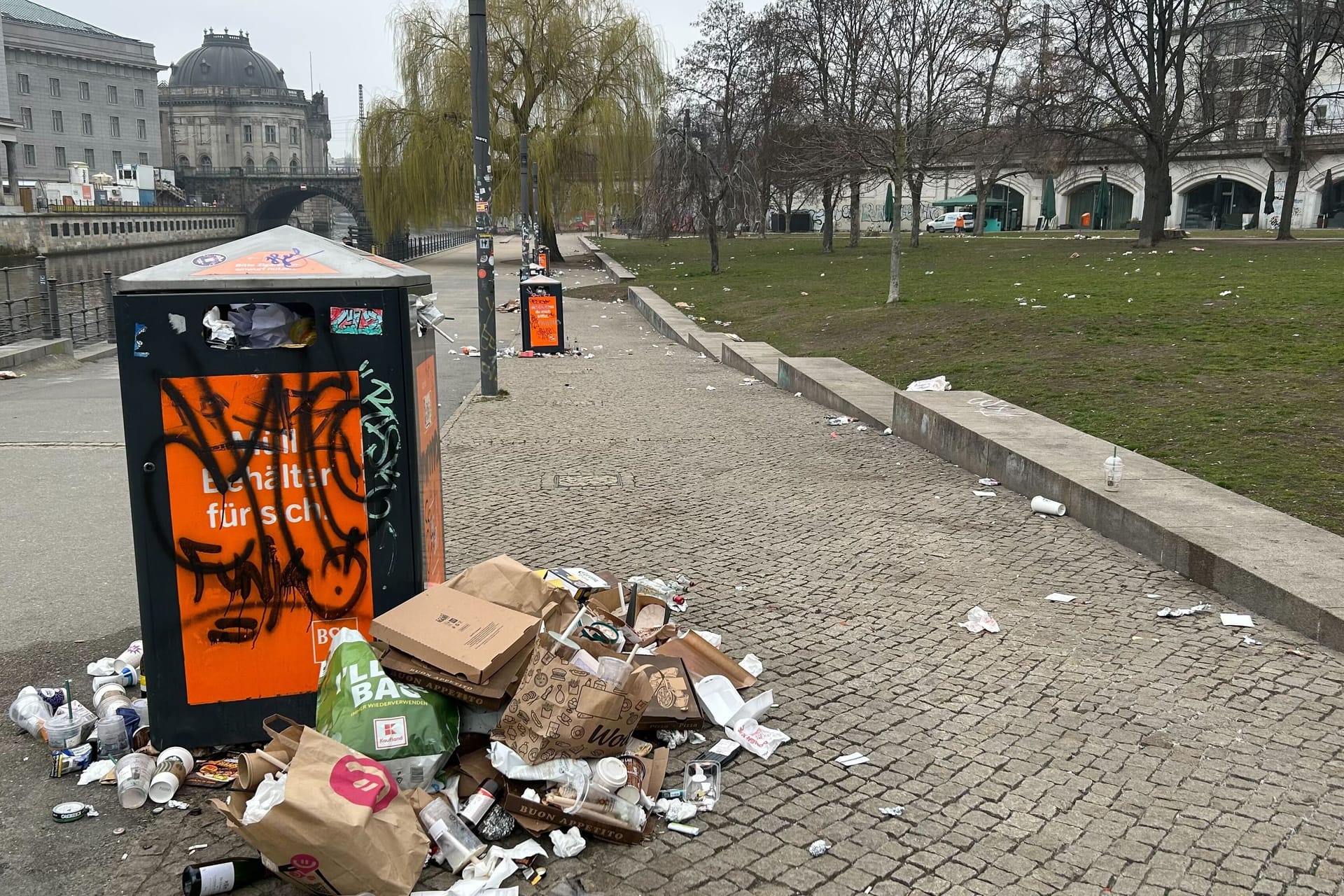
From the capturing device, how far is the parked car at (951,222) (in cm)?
6253

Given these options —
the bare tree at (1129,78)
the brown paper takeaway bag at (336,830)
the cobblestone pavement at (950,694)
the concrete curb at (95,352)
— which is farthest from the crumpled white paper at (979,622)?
the bare tree at (1129,78)

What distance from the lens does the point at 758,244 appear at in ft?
160

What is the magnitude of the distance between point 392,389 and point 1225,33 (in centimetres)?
4255

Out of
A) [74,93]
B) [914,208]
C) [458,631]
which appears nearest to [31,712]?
[458,631]

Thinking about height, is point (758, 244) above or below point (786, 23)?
below

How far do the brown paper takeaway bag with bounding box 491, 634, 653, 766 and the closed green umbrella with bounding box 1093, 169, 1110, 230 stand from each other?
59564 millimetres

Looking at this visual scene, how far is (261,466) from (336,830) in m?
1.31

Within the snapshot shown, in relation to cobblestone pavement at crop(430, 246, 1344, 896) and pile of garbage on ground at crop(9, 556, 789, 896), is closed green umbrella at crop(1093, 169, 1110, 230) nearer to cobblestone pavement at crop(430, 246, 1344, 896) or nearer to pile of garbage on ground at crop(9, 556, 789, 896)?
cobblestone pavement at crop(430, 246, 1344, 896)

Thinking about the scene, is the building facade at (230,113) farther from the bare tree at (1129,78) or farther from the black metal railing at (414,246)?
the bare tree at (1129,78)

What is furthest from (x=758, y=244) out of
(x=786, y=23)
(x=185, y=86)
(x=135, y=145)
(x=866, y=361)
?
(x=185, y=86)

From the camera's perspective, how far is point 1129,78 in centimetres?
3347

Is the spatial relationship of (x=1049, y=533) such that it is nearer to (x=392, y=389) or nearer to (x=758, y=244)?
(x=392, y=389)

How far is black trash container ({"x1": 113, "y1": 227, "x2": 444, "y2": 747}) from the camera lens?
11.5ft

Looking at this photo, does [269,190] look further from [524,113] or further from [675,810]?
[675,810]
